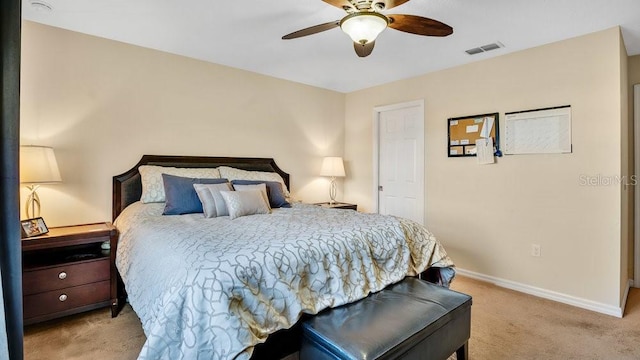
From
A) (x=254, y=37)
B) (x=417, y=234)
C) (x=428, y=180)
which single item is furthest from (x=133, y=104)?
(x=428, y=180)

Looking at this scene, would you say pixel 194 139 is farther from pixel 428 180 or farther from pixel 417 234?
pixel 428 180

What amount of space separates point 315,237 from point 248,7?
1750mm

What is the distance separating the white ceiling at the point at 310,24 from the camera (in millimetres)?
2342

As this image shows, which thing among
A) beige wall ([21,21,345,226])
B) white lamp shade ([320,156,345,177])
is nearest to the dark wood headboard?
beige wall ([21,21,345,226])

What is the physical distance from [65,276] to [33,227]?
0.42 metres

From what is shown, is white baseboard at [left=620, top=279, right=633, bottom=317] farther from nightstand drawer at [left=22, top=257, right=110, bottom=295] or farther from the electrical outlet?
nightstand drawer at [left=22, top=257, right=110, bottom=295]

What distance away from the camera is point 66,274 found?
2.34 meters

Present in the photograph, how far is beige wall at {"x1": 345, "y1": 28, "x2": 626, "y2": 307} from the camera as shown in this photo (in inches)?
107

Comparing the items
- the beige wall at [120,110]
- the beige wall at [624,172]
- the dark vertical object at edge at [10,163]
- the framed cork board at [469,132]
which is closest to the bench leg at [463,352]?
the beige wall at [624,172]

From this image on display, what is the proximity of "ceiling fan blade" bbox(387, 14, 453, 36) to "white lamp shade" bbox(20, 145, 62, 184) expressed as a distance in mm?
2629

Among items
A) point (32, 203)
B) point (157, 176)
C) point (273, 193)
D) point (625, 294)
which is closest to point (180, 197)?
point (157, 176)

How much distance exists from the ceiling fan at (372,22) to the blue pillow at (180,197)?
163 centimetres

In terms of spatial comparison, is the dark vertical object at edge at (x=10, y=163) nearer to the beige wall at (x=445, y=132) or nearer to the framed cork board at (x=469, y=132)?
the beige wall at (x=445, y=132)

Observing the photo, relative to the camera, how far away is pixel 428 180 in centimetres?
396
